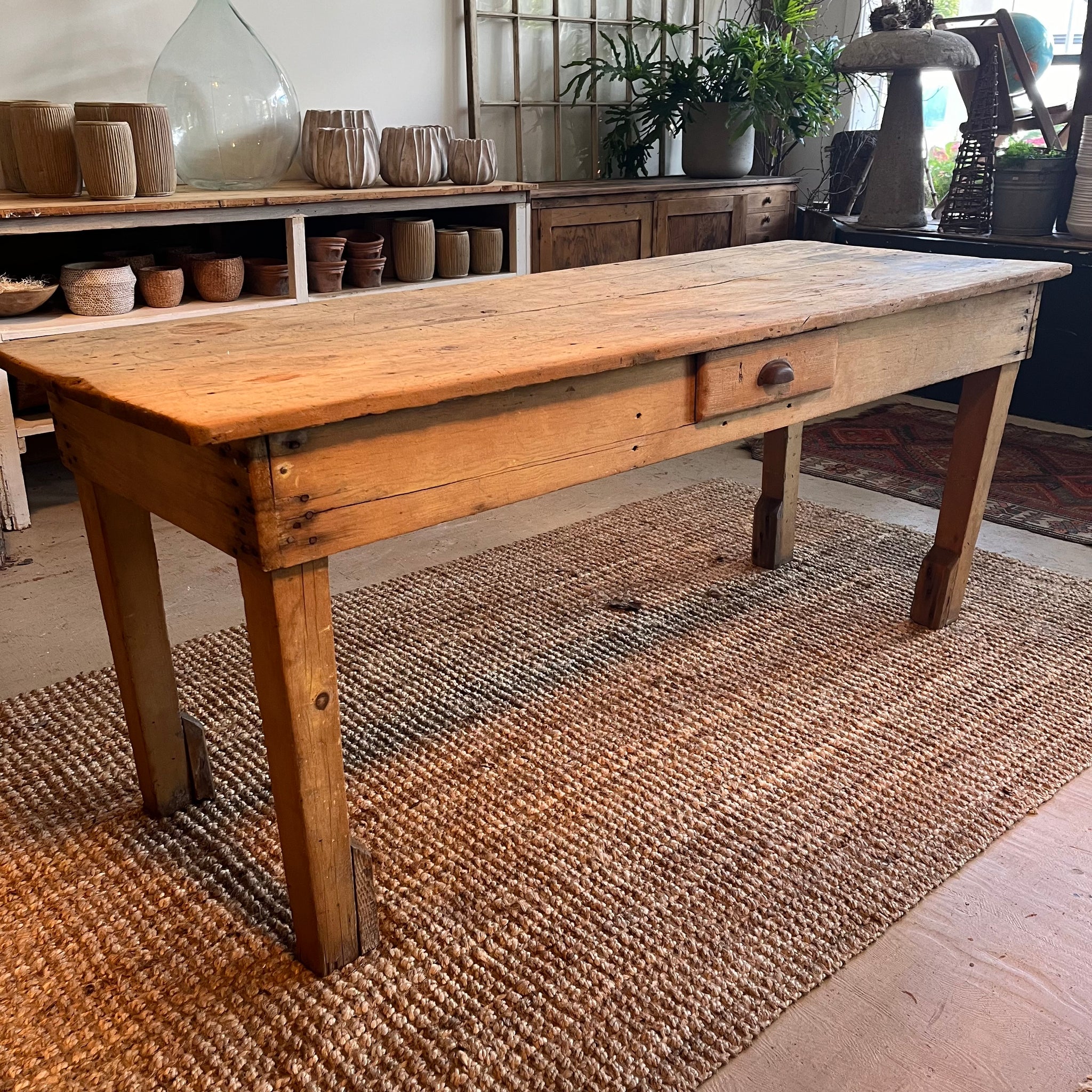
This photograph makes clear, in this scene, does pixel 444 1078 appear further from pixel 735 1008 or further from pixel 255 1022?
pixel 735 1008

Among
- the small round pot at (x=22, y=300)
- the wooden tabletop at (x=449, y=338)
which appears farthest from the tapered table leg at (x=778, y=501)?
the small round pot at (x=22, y=300)

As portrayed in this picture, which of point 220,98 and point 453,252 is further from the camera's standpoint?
point 453,252

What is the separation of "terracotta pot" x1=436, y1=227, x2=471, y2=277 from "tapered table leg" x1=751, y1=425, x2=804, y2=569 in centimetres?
142

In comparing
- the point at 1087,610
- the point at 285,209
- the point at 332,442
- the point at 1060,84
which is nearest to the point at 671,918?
the point at 332,442

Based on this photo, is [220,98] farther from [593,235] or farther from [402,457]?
[402,457]

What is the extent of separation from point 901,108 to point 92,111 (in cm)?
289

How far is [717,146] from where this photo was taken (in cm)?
436

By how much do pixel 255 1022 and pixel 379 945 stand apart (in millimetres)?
191

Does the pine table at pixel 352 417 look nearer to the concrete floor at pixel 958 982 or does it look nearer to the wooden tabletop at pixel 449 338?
the wooden tabletop at pixel 449 338

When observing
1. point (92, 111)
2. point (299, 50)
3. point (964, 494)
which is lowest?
point (964, 494)

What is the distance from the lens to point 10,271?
321cm

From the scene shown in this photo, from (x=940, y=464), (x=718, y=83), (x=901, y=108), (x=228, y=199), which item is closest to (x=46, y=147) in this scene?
(x=228, y=199)

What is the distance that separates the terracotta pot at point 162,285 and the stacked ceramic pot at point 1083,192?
3.06 m

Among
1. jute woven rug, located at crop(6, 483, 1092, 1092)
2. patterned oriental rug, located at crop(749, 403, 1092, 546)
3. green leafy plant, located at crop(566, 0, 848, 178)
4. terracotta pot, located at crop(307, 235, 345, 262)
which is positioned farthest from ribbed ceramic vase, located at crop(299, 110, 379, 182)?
patterned oriental rug, located at crop(749, 403, 1092, 546)
